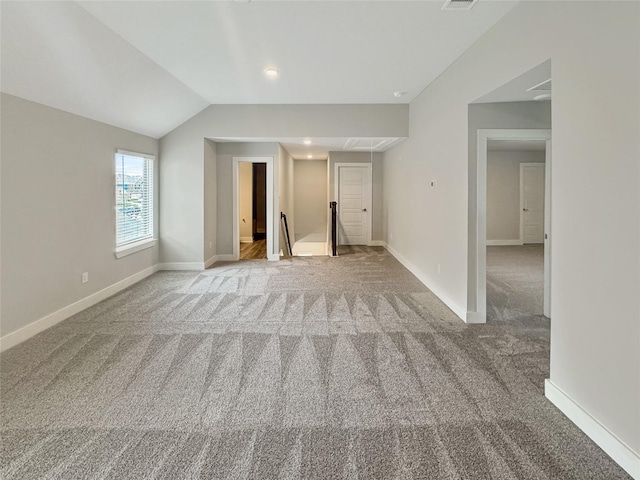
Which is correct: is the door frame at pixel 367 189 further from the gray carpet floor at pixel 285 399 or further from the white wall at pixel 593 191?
the white wall at pixel 593 191

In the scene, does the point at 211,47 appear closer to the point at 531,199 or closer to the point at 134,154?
the point at 134,154

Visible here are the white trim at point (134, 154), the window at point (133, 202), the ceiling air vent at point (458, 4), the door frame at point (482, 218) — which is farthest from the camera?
the window at point (133, 202)

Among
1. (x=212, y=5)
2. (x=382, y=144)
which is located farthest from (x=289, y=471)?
(x=382, y=144)

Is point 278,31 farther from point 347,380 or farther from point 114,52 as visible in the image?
point 347,380

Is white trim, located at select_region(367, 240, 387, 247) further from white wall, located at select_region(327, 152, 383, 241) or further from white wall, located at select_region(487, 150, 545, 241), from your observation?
white wall, located at select_region(487, 150, 545, 241)

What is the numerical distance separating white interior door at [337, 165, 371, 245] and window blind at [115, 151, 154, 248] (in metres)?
4.50

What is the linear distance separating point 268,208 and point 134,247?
102 inches

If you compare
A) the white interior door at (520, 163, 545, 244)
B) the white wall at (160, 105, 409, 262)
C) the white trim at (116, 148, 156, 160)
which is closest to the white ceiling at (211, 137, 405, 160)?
the white wall at (160, 105, 409, 262)

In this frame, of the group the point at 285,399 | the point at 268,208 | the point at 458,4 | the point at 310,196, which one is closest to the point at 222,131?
the point at 268,208

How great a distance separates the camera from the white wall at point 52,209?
10.1ft

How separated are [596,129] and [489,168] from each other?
796 centimetres

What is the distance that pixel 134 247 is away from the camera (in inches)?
209

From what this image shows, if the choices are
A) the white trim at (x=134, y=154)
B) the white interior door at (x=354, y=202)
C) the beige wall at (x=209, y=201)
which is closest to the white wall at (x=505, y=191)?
the white interior door at (x=354, y=202)

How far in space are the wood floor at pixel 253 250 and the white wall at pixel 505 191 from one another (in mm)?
5778
